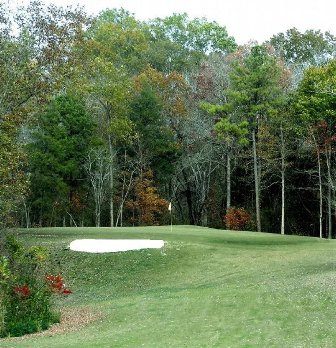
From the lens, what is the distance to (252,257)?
2191cm

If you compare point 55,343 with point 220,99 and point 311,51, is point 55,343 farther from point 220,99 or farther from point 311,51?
point 311,51

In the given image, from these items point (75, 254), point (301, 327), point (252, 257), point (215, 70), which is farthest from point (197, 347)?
point (215, 70)

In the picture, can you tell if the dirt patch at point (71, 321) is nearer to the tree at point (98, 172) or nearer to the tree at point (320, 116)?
the tree at point (320, 116)

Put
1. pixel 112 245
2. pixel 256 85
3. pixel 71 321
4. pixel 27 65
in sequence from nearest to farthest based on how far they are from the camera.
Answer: pixel 71 321
pixel 27 65
pixel 112 245
pixel 256 85

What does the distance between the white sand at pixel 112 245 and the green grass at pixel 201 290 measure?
0.43 meters

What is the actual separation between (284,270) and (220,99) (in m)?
28.5

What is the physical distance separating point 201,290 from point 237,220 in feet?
85.9

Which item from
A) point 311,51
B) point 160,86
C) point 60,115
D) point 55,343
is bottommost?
point 55,343

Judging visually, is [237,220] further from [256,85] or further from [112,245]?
[112,245]

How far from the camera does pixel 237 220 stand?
141ft

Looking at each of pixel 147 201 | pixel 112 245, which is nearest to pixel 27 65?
pixel 112 245

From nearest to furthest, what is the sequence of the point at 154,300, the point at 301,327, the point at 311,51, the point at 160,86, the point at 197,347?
the point at 197,347
the point at 301,327
the point at 154,300
the point at 160,86
the point at 311,51

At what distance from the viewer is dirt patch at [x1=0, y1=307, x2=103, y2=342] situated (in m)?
14.0

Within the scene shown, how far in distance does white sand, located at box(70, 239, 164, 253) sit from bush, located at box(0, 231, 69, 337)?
21.4 feet
